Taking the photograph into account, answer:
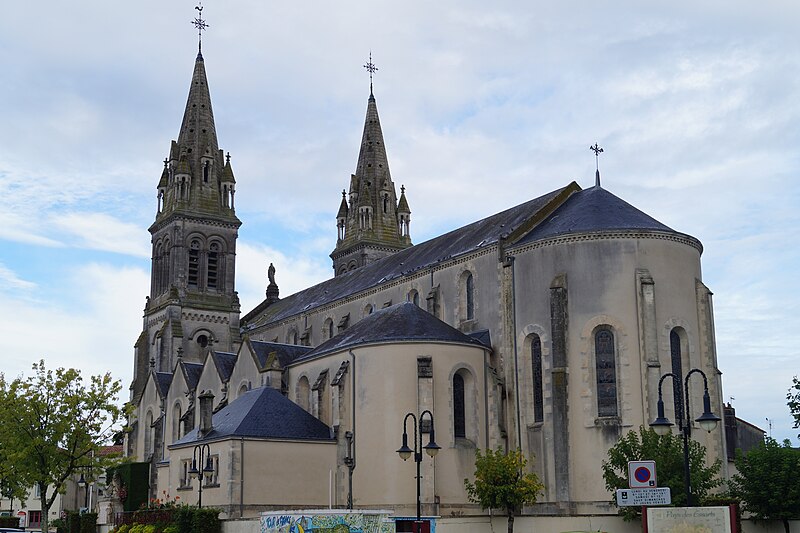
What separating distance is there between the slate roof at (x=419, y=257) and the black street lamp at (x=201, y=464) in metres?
14.4

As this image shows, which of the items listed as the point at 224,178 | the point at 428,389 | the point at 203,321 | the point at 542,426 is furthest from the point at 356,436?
the point at 224,178

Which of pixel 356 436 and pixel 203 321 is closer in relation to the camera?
pixel 356 436

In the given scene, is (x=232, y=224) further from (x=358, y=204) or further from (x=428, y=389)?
(x=428, y=389)

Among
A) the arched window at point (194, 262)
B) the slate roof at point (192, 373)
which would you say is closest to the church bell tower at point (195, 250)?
the arched window at point (194, 262)

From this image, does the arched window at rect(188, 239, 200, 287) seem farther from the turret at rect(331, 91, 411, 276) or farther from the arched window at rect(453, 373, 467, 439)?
the arched window at rect(453, 373, 467, 439)

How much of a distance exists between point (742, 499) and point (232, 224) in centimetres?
4813

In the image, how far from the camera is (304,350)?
179 ft

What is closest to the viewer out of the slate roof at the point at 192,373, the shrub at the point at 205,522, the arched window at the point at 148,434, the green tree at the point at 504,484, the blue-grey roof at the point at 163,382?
the shrub at the point at 205,522

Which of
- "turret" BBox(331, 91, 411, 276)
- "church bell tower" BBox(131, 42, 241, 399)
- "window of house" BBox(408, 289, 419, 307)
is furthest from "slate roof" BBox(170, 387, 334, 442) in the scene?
"turret" BBox(331, 91, 411, 276)

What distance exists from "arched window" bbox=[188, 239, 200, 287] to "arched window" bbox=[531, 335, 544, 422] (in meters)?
37.2

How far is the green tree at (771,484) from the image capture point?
3338cm

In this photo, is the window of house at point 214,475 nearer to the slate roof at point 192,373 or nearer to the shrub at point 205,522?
the shrub at point 205,522

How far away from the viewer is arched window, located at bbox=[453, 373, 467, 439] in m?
42.0

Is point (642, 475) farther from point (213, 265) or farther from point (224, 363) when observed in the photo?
point (213, 265)
